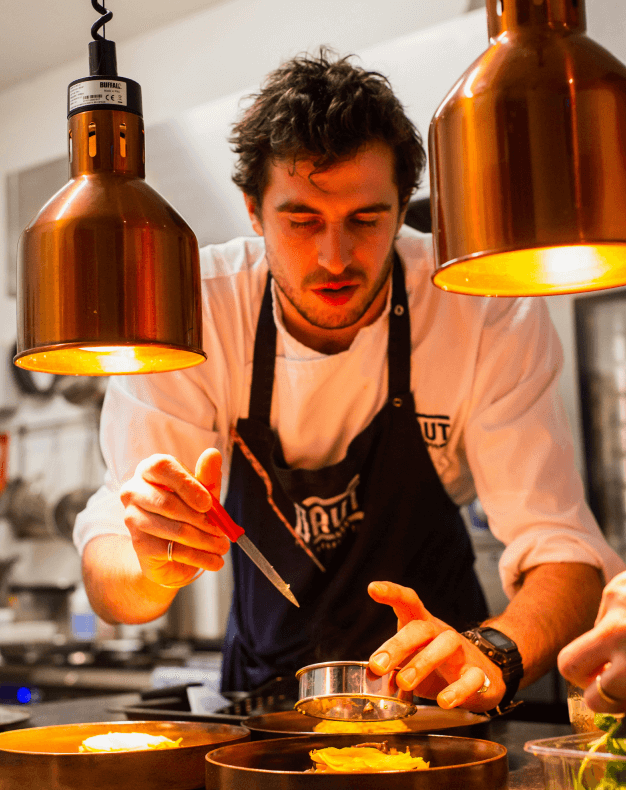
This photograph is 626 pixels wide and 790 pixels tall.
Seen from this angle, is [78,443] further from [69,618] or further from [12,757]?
[12,757]

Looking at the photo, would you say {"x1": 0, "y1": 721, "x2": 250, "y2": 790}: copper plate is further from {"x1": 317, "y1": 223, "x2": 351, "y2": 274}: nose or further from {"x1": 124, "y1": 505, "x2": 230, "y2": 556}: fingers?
{"x1": 317, "y1": 223, "x2": 351, "y2": 274}: nose

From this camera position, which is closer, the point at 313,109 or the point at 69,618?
the point at 313,109

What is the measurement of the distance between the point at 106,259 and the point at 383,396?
3.28ft

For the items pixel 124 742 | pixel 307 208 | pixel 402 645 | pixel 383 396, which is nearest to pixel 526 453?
pixel 383 396

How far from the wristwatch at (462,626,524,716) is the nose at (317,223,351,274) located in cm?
67

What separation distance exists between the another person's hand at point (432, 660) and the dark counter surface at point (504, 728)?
70mm

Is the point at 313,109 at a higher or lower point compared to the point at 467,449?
higher

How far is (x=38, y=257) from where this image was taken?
886 millimetres

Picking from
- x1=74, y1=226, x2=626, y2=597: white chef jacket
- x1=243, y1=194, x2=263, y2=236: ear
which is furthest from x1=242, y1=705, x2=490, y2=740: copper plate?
x1=243, y1=194, x2=263, y2=236: ear

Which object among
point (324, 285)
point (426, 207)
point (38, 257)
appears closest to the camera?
point (38, 257)

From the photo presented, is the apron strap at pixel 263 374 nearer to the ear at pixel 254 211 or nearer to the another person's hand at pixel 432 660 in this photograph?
the ear at pixel 254 211

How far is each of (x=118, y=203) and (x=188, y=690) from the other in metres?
0.84

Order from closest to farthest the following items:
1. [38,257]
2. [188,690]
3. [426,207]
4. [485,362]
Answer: [38,257]
[188,690]
[485,362]
[426,207]

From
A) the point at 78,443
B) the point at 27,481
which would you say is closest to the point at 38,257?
the point at 78,443
